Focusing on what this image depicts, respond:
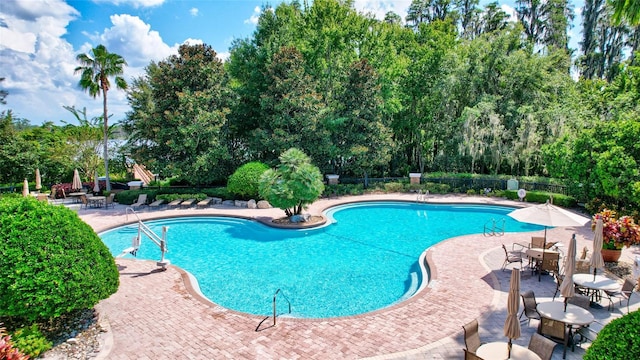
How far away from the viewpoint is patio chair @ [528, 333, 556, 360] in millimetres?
5535

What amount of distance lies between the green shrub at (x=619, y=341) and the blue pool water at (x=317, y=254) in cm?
558

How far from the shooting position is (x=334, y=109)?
24.7 meters

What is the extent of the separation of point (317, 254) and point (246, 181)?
8674 mm

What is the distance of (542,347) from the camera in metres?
5.64

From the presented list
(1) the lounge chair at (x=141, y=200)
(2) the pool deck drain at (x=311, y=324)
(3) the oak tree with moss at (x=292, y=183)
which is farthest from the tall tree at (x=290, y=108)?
(2) the pool deck drain at (x=311, y=324)

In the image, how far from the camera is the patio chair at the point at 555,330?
634 cm

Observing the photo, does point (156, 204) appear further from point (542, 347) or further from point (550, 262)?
point (542, 347)

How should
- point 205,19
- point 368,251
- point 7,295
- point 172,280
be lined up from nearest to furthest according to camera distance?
point 7,295 → point 172,280 → point 368,251 → point 205,19

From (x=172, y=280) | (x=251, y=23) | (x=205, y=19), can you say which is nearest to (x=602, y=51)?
(x=251, y=23)

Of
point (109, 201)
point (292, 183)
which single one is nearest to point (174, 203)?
point (109, 201)

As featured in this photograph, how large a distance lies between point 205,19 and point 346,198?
1342cm

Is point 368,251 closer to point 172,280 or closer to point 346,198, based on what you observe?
point 172,280

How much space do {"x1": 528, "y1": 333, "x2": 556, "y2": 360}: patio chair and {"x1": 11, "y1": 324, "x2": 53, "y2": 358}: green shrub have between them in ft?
26.9

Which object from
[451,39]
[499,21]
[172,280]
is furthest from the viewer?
[499,21]
